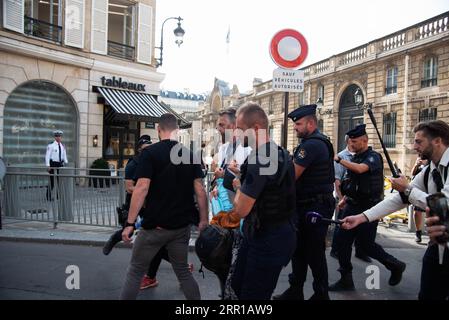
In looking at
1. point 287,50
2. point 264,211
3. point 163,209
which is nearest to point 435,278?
point 264,211

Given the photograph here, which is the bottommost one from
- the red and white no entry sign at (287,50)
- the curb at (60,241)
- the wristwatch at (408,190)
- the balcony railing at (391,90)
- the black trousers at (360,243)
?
the curb at (60,241)

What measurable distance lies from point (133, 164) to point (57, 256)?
208 centimetres

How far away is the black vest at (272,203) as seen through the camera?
268cm

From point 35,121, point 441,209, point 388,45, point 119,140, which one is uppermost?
point 388,45

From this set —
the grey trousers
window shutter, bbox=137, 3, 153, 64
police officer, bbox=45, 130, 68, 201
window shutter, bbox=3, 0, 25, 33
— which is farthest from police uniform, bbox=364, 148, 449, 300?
window shutter, bbox=137, 3, 153, 64

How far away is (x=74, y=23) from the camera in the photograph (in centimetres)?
1406

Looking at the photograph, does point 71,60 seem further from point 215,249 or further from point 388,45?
point 388,45

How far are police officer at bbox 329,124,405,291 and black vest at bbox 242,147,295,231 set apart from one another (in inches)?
80.8

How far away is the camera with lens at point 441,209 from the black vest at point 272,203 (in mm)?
950

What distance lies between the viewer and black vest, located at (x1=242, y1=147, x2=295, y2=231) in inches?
106

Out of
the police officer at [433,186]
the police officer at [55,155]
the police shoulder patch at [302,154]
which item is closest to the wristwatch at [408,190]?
the police officer at [433,186]

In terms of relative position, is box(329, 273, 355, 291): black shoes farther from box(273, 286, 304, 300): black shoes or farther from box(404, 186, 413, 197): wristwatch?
box(404, 186, 413, 197): wristwatch

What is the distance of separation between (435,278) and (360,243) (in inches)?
77.1

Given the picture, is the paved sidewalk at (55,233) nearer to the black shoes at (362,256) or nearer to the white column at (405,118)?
the black shoes at (362,256)
